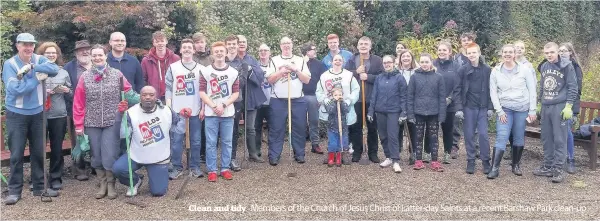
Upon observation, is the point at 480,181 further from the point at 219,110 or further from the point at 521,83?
the point at 219,110

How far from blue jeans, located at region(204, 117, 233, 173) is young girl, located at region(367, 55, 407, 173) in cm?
182

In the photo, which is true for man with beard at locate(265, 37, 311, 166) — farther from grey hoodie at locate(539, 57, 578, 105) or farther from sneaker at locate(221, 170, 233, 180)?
grey hoodie at locate(539, 57, 578, 105)

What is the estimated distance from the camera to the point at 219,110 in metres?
A: 6.49

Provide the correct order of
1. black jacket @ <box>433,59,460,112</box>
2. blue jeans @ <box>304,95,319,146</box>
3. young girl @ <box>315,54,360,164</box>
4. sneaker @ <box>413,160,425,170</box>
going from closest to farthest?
black jacket @ <box>433,59,460,112</box> < sneaker @ <box>413,160,425,170</box> < young girl @ <box>315,54,360,164</box> < blue jeans @ <box>304,95,319,146</box>

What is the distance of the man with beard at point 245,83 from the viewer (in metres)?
7.11

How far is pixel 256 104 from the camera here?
7387 millimetres

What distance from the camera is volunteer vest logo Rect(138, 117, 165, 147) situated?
586 centimetres

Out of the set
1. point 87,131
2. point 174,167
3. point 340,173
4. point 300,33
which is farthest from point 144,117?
A: point 300,33

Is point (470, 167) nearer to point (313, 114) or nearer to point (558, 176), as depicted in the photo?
point (558, 176)

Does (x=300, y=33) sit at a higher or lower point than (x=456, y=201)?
higher

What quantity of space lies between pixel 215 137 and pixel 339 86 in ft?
5.62

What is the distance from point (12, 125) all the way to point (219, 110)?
2092 mm

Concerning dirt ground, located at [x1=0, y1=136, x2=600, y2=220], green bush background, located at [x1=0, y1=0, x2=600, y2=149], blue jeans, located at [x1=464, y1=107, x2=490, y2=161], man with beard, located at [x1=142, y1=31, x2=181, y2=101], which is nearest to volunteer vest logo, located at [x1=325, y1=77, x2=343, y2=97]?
dirt ground, located at [x1=0, y1=136, x2=600, y2=220]

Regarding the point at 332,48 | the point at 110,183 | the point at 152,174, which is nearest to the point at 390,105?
the point at 332,48
